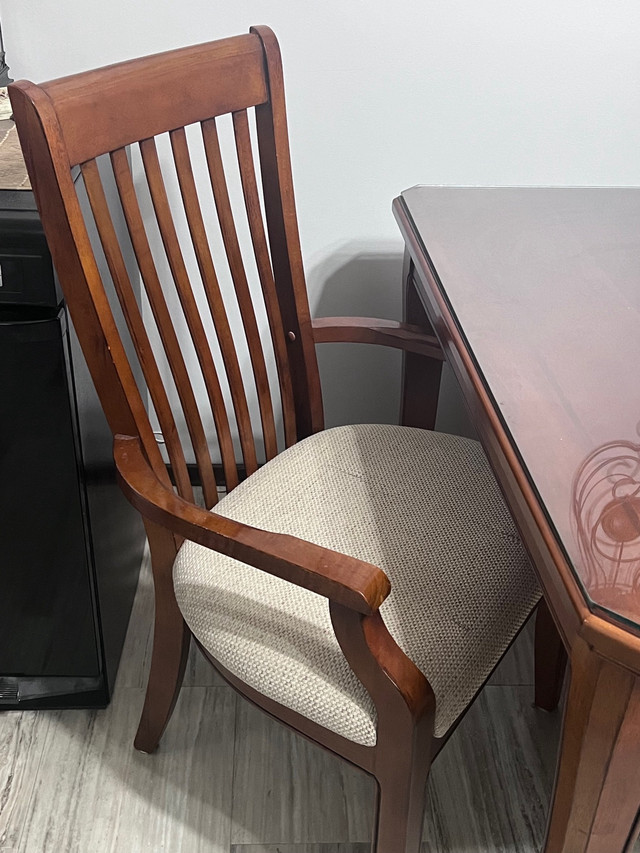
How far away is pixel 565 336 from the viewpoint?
1010 mm

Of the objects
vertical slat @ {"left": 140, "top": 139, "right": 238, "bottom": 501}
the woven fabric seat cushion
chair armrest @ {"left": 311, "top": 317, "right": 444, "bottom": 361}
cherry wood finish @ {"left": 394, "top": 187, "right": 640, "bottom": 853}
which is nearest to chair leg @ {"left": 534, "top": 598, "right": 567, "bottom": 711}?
cherry wood finish @ {"left": 394, "top": 187, "right": 640, "bottom": 853}

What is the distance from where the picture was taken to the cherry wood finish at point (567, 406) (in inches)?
26.5

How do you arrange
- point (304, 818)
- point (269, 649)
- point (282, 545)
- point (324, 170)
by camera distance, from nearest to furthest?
1. point (282, 545)
2. point (269, 649)
3. point (304, 818)
4. point (324, 170)

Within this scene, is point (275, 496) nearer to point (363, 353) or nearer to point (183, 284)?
point (183, 284)

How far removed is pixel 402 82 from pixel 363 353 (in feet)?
1.79

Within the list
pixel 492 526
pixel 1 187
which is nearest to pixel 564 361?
pixel 492 526

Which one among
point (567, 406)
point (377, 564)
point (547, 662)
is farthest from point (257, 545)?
point (547, 662)

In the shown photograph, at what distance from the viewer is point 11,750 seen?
1423 millimetres

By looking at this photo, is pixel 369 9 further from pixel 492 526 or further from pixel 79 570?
pixel 79 570

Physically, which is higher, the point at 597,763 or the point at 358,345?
the point at 597,763

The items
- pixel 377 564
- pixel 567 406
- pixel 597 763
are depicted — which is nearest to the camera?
pixel 597 763

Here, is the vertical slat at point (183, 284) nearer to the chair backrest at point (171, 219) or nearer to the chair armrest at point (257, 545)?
the chair backrest at point (171, 219)

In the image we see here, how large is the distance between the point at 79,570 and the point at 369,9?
105cm

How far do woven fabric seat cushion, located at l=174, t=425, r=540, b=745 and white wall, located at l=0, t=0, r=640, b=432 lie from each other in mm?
561
